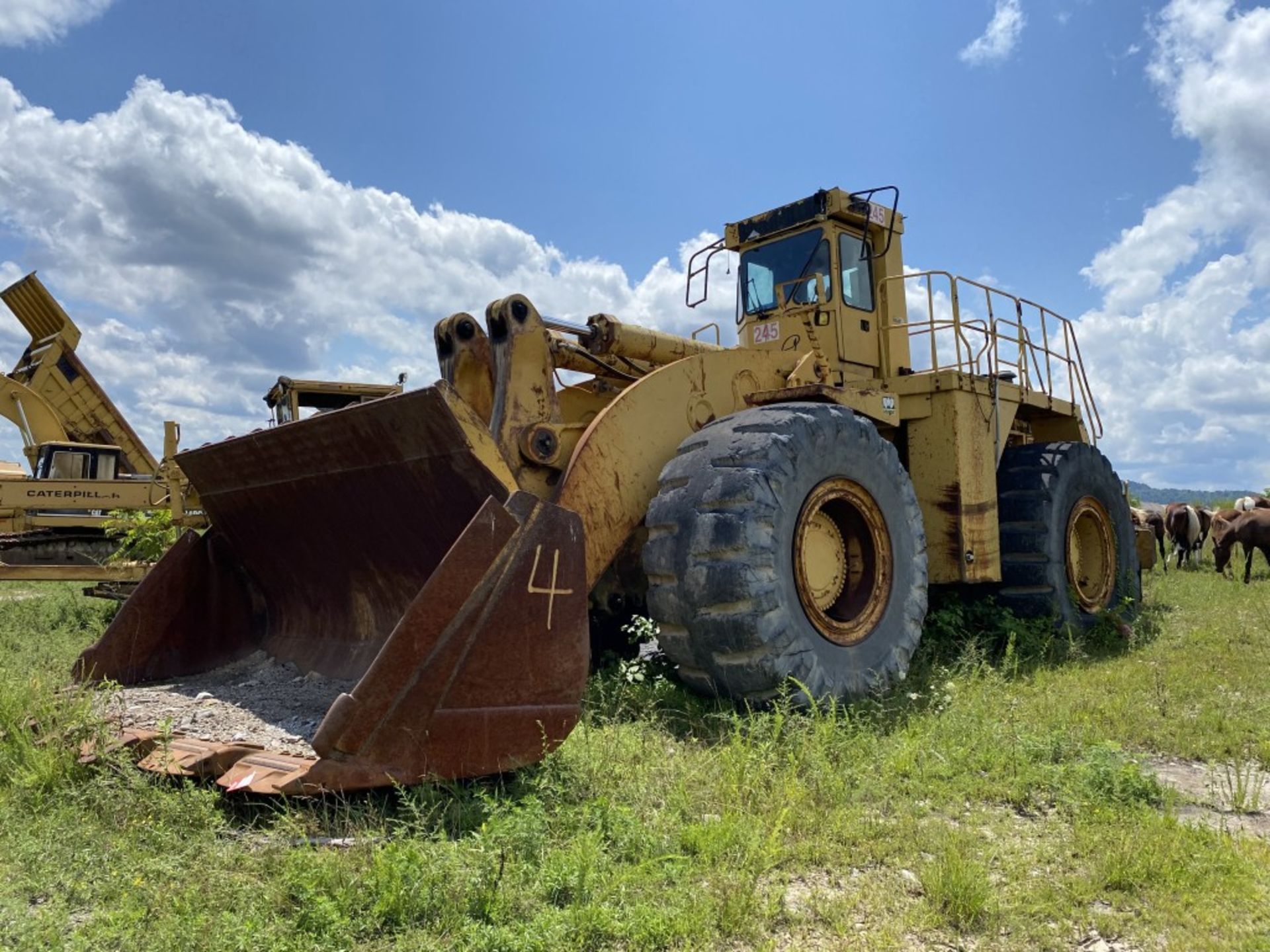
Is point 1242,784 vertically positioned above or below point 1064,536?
below

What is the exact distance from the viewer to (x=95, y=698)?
4547 mm

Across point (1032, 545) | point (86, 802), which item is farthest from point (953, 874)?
point (1032, 545)

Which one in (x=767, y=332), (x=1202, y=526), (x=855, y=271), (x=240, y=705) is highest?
(x=855, y=271)

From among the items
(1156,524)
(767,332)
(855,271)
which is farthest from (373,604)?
(1156,524)

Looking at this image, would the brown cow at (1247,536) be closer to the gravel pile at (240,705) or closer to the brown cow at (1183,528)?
the brown cow at (1183,528)

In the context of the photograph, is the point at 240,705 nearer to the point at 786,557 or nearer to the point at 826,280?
the point at 786,557

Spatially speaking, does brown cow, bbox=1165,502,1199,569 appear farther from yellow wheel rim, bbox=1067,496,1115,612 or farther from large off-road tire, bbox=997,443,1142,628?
yellow wheel rim, bbox=1067,496,1115,612

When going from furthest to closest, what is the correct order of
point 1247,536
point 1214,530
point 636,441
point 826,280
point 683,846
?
point 1214,530 → point 1247,536 → point 826,280 → point 636,441 → point 683,846

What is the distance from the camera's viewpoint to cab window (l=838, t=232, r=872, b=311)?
7859mm

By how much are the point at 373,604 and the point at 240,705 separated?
954 mm

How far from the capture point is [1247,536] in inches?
620

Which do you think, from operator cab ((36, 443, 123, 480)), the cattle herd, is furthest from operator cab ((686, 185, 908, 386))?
operator cab ((36, 443, 123, 480))

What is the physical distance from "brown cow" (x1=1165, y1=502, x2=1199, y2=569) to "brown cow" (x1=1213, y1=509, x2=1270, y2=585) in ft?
7.43

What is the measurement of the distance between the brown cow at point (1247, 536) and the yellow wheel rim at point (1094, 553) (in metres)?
7.55
